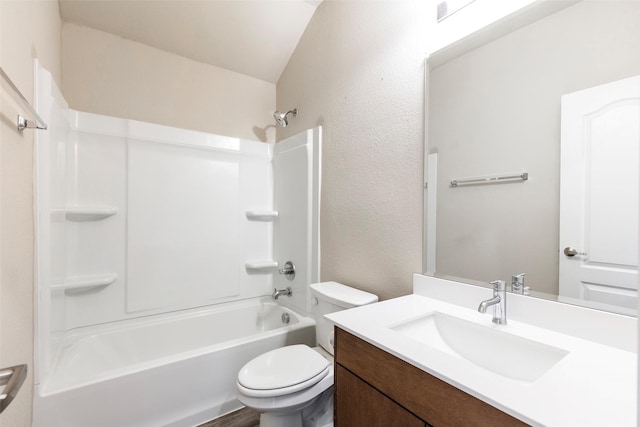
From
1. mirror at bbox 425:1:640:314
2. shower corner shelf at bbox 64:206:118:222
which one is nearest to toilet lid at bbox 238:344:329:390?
mirror at bbox 425:1:640:314

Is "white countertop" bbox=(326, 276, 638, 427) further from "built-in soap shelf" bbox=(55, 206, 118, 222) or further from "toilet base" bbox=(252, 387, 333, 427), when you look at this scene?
"built-in soap shelf" bbox=(55, 206, 118, 222)

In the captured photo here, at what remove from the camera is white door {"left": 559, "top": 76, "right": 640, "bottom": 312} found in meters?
0.81

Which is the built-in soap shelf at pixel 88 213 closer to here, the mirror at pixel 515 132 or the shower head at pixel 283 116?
the shower head at pixel 283 116

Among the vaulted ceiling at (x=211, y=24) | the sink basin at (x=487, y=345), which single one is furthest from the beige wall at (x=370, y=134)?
the sink basin at (x=487, y=345)

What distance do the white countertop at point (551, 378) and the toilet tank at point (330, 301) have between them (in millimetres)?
464

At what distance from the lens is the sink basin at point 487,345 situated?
32.7 inches

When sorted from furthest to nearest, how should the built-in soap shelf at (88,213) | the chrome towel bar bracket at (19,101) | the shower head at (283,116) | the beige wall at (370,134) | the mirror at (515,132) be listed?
the shower head at (283,116) → the built-in soap shelf at (88,213) → the beige wall at (370,134) → the mirror at (515,132) → the chrome towel bar bracket at (19,101)

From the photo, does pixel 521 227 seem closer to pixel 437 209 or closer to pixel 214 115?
pixel 437 209

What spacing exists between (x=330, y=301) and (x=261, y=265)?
104 cm

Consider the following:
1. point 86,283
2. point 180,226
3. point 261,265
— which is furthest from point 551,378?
point 86,283

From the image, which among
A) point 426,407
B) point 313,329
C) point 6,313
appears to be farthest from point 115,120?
point 426,407

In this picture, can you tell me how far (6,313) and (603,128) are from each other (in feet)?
6.70

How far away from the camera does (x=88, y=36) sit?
191 cm

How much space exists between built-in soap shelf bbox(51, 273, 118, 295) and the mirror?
2018mm
